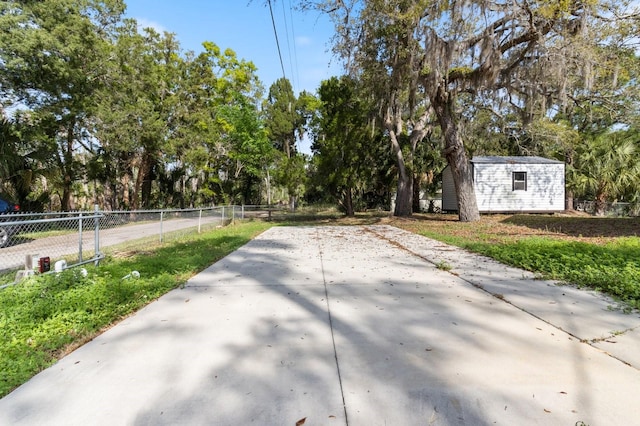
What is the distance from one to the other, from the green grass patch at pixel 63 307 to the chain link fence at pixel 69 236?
702mm

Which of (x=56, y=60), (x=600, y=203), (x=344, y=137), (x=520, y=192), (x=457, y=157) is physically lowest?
(x=600, y=203)

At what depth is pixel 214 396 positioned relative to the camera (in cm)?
224

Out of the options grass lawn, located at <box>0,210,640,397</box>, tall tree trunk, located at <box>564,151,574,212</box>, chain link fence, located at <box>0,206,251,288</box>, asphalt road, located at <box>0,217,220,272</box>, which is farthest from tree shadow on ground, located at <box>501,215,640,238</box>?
asphalt road, located at <box>0,217,220,272</box>

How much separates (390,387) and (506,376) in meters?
0.83

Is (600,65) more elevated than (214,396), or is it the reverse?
(600,65)

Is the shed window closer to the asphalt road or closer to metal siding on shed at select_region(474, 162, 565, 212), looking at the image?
metal siding on shed at select_region(474, 162, 565, 212)

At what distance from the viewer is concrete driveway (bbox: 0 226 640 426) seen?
2.08 meters

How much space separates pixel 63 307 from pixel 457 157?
14.0 m

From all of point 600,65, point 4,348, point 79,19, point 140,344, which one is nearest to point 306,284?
point 140,344

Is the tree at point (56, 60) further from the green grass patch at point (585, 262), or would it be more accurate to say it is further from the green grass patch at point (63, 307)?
the green grass patch at point (585, 262)

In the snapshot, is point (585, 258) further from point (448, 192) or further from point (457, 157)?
point (448, 192)

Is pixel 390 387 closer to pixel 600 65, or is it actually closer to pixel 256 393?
pixel 256 393

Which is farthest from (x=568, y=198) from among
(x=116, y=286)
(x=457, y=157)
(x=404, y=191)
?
(x=116, y=286)

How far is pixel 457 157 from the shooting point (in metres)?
14.5
